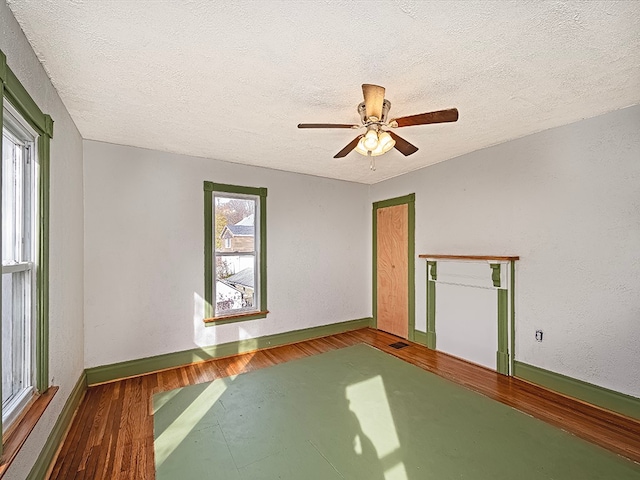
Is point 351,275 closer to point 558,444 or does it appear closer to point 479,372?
point 479,372

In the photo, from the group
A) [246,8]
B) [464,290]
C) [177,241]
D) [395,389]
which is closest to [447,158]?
[464,290]

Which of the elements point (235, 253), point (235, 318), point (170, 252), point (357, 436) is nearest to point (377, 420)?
point (357, 436)

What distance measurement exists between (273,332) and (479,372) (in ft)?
8.44

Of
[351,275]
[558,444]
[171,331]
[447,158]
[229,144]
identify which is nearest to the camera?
[558,444]

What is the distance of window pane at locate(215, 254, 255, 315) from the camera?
152 inches

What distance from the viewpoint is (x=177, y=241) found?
3504 mm

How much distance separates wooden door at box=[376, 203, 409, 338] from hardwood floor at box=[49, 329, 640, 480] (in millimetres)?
754

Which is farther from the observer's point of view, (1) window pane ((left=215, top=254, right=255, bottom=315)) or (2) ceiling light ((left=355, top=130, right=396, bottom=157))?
(1) window pane ((left=215, top=254, right=255, bottom=315))

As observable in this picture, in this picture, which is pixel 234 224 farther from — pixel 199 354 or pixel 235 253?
pixel 199 354

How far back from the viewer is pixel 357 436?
218cm

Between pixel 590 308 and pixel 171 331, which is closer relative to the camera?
pixel 590 308

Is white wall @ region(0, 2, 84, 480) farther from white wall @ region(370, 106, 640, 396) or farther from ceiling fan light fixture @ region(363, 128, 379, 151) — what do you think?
white wall @ region(370, 106, 640, 396)

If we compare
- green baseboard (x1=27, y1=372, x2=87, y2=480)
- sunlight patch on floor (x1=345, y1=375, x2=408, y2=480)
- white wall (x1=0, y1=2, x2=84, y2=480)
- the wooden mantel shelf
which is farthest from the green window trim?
the wooden mantel shelf

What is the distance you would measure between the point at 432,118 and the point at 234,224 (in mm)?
2829
